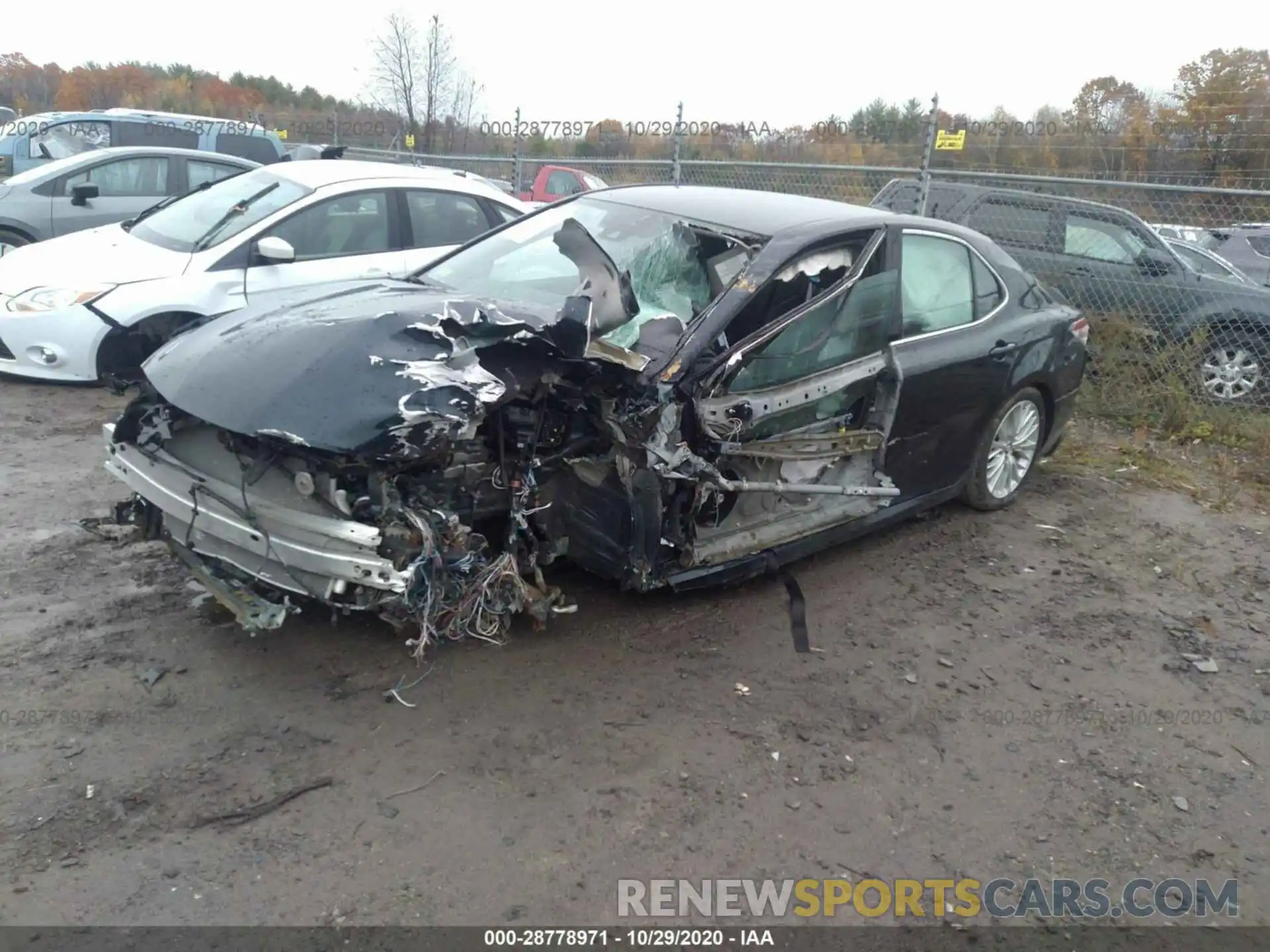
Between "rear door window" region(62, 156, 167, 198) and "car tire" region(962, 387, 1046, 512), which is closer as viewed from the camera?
"car tire" region(962, 387, 1046, 512)

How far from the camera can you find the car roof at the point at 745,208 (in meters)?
4.32

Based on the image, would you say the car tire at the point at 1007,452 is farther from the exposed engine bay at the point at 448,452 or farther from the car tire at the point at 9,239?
the car tire at the point at 9,239

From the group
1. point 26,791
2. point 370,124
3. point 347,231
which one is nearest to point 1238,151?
point 347,231

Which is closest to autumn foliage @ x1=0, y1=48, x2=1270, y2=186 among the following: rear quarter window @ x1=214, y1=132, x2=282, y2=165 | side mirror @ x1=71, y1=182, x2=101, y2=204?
rear quarter window @ x1=214, y1=132, x2=282, y2=165

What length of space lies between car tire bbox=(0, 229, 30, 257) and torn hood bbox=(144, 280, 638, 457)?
20.7 feet


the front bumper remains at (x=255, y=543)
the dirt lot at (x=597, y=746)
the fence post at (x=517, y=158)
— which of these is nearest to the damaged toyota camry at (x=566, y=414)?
the front bumper remains at (x=255, y=543)

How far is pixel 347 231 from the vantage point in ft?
21.6

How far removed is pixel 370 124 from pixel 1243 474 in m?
17.0

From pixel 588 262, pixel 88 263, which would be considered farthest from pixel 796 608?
pixel 88 263

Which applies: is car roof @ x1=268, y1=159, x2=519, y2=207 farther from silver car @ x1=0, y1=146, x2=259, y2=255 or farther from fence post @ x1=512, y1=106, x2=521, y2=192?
fence post @ x1=512, y1=106, x2=521, y2=192

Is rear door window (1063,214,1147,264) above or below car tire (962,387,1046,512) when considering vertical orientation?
above

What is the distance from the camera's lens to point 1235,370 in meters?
8.02

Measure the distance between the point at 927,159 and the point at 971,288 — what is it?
4399mm

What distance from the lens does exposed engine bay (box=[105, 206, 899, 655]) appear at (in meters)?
3.13
